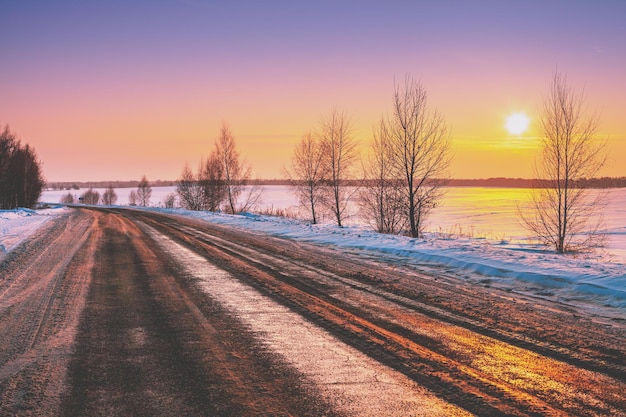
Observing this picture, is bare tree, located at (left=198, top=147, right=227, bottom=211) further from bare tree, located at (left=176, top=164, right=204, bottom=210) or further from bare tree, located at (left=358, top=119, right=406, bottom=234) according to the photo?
bare tree, located at (left=358, top=119, right=406, bottom=234)

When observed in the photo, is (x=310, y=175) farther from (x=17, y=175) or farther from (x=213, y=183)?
(x=17, y=175)

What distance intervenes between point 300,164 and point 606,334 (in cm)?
2658

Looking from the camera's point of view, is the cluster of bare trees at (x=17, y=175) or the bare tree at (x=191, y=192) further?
the bare tree at (x=191, y=192)

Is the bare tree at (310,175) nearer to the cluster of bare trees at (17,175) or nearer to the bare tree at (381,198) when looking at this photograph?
the bare tree at (381,198)

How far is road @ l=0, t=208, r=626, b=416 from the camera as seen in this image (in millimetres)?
3283

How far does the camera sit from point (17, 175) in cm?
4569

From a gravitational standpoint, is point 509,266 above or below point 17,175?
below

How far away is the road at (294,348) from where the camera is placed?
3283 mm

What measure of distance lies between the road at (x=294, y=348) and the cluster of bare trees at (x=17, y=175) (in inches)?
1617

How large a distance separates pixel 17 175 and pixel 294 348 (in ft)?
174

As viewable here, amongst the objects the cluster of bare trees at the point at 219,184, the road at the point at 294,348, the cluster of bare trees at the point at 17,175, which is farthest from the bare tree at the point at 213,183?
the road at the point at 294,348

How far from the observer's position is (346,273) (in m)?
8.96

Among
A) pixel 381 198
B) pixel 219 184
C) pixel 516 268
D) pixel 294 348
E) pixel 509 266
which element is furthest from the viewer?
pixel 219 184

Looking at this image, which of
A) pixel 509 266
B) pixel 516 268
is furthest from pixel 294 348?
pixel 509 266
